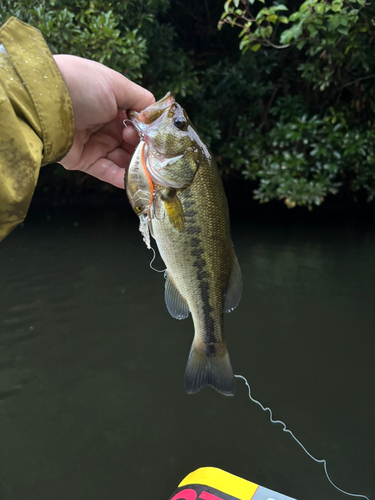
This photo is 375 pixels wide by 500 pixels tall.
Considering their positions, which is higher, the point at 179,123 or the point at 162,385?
the point at 179,123

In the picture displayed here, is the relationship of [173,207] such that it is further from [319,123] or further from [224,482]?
[319,123]

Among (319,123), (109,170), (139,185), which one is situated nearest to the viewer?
(139,185)

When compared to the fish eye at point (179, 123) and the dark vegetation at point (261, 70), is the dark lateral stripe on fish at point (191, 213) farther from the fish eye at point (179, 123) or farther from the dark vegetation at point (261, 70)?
the dark vegetation at point (261, 70)

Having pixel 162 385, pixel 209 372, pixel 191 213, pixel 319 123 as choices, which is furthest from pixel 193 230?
pixel 319 123

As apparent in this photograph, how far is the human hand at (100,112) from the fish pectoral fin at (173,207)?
0.36m

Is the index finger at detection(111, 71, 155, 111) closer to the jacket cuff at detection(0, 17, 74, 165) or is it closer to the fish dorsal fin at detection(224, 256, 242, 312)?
the jacket cuff at detection(0, 17, 74, 165)

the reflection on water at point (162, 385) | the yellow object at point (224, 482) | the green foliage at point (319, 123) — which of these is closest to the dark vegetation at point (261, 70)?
the green foliage at point (319, 123)

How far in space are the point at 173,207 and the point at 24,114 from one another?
46cm

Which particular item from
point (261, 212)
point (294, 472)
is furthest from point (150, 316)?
point (261, 212)

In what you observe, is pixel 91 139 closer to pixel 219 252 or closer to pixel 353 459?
pixel 219 252

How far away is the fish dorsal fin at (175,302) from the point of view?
1.44 metres

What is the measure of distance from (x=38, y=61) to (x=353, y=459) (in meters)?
2.63

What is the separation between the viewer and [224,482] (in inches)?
80.7

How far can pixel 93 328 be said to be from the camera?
395 cm
